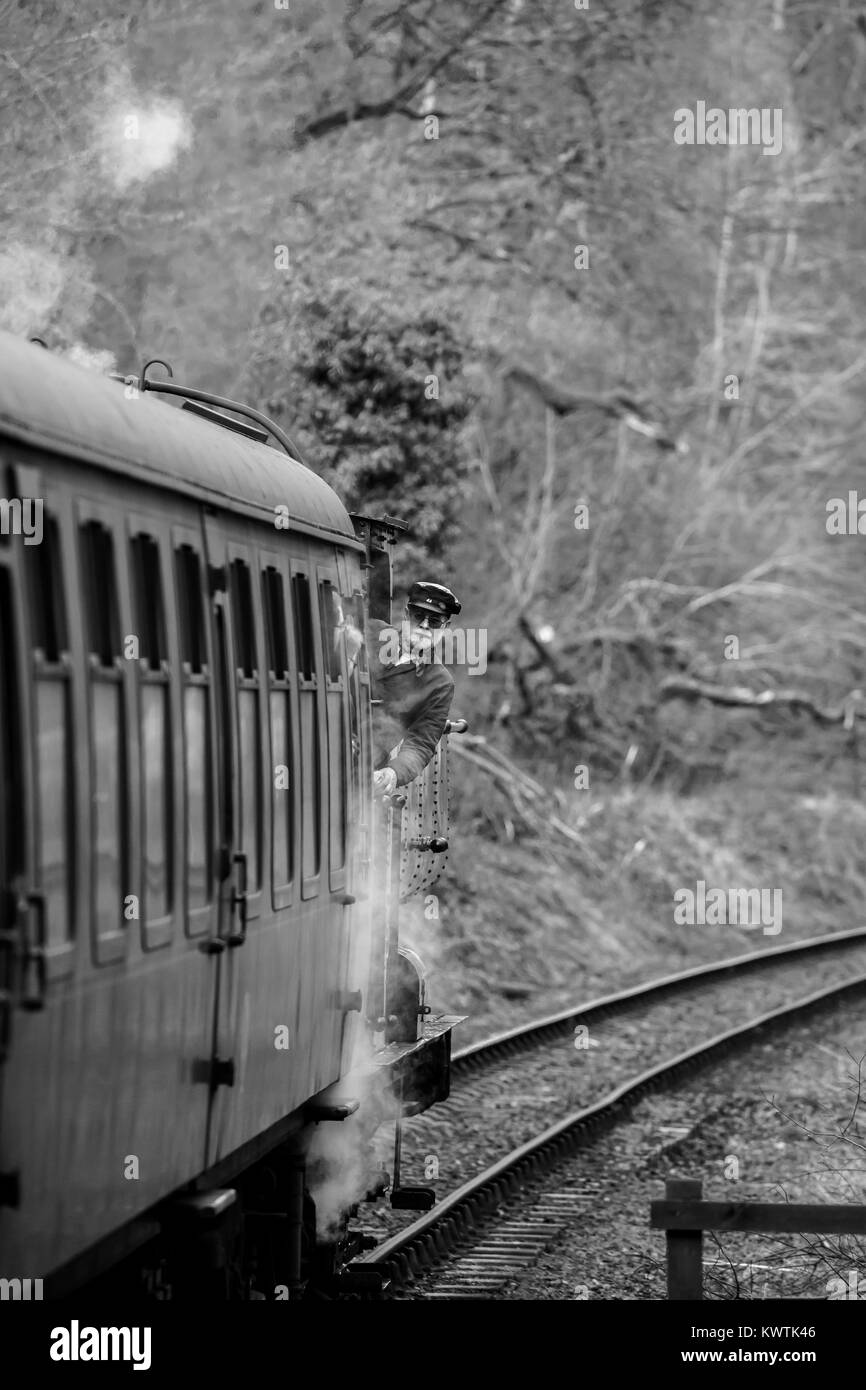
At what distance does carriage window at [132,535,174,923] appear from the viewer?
5176mm

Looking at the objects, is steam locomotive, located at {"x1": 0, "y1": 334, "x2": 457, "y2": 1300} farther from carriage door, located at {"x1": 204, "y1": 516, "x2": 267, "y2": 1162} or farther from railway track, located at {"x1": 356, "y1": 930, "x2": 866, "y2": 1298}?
railway track, located at {"x1": 356, "y1": 930, "x2": 866, "y2": 1298}

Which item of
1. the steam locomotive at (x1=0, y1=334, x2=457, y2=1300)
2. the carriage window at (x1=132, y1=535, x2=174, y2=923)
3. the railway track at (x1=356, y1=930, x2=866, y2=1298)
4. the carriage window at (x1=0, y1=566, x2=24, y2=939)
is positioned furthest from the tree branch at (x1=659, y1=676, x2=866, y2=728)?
the carriage window at (x1=0, y1=566, x2=24, y2=939)

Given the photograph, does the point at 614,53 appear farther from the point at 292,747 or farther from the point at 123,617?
the point at 123,617

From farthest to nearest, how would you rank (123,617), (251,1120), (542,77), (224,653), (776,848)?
1. (776,848)
2. (542,77)
3. (251,1120)
4. (224,653)
5. (123,617)

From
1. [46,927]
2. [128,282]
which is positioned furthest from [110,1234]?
[128,282]

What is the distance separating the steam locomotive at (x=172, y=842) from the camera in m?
4.43

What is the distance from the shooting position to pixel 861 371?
31.0 metres

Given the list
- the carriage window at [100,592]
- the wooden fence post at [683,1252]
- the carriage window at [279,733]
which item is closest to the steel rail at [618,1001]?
the wooden fence post at [683,1252]

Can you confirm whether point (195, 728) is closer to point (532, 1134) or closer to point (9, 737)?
point (9, 737)

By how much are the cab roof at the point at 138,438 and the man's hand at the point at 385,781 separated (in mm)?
1444

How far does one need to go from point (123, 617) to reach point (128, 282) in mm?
12698

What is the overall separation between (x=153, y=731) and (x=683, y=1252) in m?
3.48

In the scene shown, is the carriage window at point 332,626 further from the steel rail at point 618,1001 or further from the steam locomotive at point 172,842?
the steel rail at point 618,1001

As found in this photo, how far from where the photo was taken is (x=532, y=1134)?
41.9 ft
